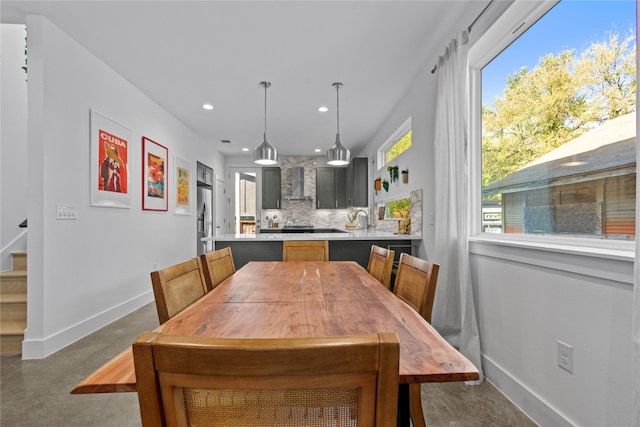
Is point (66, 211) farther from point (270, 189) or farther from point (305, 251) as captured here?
point (270, 189)

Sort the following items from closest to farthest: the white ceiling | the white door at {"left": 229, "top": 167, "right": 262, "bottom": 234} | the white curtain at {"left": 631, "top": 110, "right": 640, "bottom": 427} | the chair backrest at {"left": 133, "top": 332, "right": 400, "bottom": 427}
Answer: the chair backrest at {"left": 133, "top": 332, "right": 400, "bottom": 427}, the white curtain at {"left": 631, "top": 110, "right": 640, "bottom": 427}, the white ceiling, the white door at {"left": 229, "top": 167, "right": 262, "bottom": 234}

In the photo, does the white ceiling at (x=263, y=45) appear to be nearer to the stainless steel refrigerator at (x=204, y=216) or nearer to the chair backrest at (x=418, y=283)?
the chair backrest at (x=418, y=283)

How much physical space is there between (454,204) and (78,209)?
10.4ft

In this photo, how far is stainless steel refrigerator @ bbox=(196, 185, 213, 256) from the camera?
18.5ft

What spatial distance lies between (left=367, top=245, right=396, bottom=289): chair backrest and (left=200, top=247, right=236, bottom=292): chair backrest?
3.15ft

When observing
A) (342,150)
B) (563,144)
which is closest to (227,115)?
(342,150)

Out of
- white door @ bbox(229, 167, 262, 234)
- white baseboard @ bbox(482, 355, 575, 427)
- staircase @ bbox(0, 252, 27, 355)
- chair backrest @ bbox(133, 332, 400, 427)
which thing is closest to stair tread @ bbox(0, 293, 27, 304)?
staircase @ bbox(0, 252, 27, 355)

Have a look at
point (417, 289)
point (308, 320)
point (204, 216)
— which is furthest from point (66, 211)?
point (204, 216)

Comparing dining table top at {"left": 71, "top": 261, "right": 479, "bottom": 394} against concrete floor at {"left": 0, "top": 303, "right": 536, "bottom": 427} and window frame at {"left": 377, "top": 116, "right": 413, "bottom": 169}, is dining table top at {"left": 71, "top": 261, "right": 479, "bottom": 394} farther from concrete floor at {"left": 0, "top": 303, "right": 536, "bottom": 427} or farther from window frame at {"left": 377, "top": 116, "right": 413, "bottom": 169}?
window frame at {"left": 377, "top": 116, "right": 413, "bottom": 169}

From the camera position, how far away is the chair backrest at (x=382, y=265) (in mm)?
1713

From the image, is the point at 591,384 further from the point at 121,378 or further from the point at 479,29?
the point at 479,29

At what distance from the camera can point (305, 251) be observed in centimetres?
265

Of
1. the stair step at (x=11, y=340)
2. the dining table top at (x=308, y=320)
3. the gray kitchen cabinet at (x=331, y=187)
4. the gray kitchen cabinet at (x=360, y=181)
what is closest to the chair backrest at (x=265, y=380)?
the dining table top at (x=308, y=320)

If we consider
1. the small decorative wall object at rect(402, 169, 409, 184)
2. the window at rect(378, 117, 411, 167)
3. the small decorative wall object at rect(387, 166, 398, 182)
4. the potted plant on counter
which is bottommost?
the potted plant on counter
